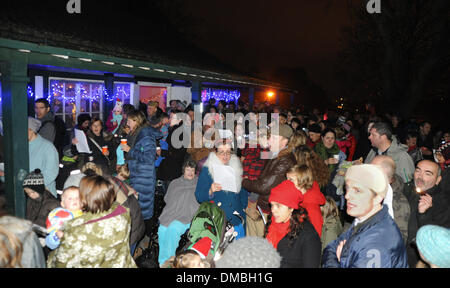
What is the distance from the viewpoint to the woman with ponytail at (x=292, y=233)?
286cm

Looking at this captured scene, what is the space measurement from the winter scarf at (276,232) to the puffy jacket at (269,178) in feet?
3.49

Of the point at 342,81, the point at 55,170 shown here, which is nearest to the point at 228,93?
the point at 342,81

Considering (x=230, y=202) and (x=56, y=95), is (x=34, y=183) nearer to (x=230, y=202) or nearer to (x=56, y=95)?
(x=230, y=202)

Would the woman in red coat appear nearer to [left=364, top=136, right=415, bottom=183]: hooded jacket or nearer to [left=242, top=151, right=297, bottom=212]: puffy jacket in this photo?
[left=242, top=151, right=297, bottom=212]: puffy jacket

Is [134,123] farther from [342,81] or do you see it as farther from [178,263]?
[342,81]

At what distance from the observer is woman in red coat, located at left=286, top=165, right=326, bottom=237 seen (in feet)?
12.3

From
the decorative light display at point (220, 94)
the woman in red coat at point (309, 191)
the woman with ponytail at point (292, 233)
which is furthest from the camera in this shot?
the decorative light display at point (220, 94)

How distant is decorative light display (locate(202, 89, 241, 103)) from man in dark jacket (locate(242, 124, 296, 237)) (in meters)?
14.1

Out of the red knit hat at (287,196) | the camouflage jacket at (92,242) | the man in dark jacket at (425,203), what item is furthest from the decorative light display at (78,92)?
the man in dark jacket at (425,203)

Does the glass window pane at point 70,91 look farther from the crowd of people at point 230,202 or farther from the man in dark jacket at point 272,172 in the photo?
the man in dark jacket at point 272,172

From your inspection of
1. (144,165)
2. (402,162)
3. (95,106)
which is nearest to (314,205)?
(402,162)

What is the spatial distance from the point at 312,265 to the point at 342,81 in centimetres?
3517

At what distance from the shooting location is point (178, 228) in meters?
4.57

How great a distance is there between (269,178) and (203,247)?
5.11 ft
